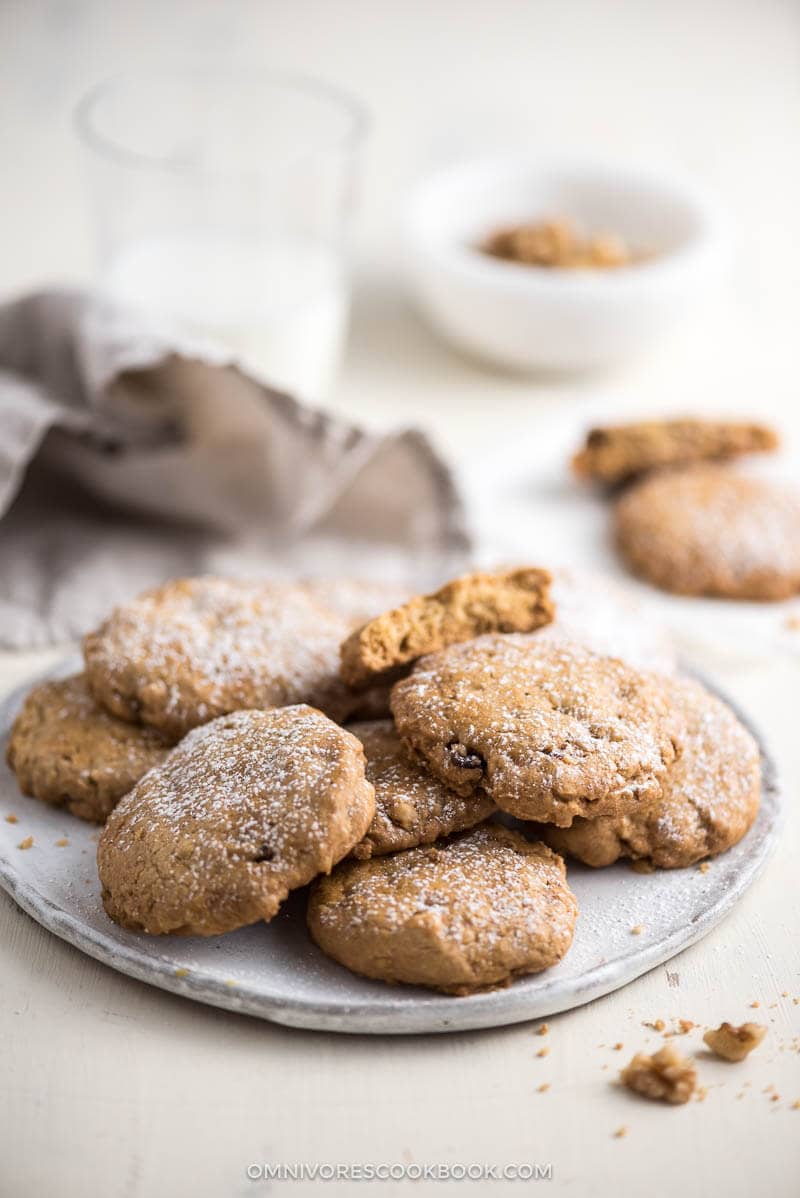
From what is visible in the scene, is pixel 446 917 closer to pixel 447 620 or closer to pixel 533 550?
pixel 447 620

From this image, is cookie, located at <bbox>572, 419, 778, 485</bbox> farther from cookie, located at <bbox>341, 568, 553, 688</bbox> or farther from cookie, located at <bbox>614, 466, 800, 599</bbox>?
cookie, located at <bbox>341, 568, 553, 688</bbox>

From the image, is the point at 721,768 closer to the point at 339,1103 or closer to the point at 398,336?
the point at 339,1103

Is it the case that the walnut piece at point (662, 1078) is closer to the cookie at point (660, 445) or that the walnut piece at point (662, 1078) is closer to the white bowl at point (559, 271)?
the cookie at point (660, 445)

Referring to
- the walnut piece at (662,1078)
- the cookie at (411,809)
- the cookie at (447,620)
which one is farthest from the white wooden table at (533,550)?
the cookie at (447,620)

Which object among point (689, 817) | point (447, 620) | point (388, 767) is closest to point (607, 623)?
point (447, 620)

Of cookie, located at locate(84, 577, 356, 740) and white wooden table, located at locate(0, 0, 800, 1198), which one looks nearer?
white wooden table, located at locate(0, 0, 800, 1198)

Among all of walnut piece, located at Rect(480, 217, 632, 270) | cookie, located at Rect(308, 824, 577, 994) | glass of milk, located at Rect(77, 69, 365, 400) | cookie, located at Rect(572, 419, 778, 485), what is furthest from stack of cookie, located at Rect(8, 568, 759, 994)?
walnut piece, located at Rect(480, 217, 632, 270)
